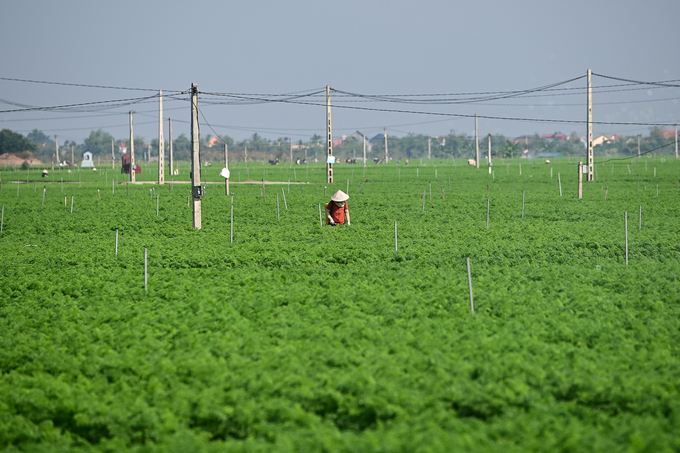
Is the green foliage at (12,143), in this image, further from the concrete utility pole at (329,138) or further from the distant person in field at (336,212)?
the distant person in field at (336,212)

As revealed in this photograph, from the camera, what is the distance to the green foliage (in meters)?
155

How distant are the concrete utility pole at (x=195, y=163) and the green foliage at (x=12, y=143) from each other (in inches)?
5788

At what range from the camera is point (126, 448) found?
7.82 m

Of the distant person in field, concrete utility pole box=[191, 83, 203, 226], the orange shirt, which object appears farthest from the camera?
concrete utility pole box=[191, 83, 203, 226]

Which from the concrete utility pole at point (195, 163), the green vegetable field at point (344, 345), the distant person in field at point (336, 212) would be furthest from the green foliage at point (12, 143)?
the distant person in field at point (336, 212)

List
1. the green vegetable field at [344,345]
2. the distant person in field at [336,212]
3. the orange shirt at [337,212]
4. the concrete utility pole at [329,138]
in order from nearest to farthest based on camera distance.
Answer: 1. the green vegetable field at [344,345]
2. the distant person in field at [336,212]
3. the orange shirt at [337,212]
4. the concrete utility pole at [329,138]

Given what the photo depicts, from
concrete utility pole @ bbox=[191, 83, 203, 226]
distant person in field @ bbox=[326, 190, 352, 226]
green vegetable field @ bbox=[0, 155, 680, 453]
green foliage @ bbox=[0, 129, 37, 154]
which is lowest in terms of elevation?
green vegetable field @ bbox=[0, 155, 680, 453]

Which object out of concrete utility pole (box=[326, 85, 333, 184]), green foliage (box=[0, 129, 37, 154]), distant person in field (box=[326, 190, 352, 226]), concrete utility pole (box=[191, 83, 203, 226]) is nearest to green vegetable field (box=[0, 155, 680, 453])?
distant person in field (box=[326, 190, 352, 226])

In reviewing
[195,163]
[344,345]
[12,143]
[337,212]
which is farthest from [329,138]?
[12,143]

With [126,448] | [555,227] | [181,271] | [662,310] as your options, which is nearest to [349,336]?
[126,448]

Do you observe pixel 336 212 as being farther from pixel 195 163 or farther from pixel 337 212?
pixel 195 163

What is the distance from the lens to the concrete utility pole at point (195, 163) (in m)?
25.8

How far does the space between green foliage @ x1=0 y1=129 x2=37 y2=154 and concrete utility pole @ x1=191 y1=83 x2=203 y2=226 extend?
147 metres

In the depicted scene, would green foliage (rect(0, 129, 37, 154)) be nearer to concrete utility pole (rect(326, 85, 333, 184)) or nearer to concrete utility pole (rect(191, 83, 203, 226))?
concrete utility pole (rect(326, 85, 333, 184))
